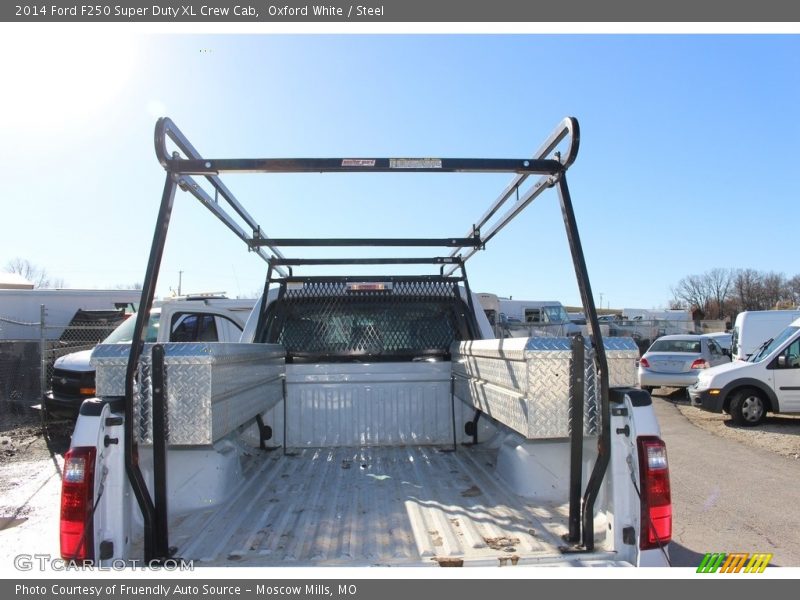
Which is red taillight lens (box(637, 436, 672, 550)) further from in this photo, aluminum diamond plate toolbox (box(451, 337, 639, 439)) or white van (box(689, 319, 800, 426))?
white van (box(689, 319, 800, 426))

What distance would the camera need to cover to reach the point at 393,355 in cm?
478

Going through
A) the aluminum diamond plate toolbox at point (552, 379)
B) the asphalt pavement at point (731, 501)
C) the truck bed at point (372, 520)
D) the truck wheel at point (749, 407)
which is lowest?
the asphalt pavement at point (731, 501)

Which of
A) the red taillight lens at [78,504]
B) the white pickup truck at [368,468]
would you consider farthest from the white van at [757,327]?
the red taillight lens at [78,504]

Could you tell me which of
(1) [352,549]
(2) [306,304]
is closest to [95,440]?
(1) [352,549]

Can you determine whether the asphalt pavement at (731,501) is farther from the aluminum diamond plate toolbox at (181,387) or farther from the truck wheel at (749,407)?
the aluminum diamond plate toolbox at (181,387)

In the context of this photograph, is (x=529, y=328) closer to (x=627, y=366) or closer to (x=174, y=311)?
(x=174, y=311)

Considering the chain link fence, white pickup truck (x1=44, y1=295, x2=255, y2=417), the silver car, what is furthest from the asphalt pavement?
the chain link fence

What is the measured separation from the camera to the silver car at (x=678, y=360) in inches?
626

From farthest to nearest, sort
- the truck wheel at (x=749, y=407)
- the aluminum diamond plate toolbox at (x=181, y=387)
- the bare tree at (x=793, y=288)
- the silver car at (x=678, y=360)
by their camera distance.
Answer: the bare tree at (x=793, y=288) < the silver car at (x=678, y=360) < the truck wheel at (x=749, y=407) < the aluminum diamond plate toolbox at (x=181, y=387)

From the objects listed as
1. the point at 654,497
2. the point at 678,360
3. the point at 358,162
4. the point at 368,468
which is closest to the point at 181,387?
the point at 358,162

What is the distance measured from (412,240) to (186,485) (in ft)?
8.86

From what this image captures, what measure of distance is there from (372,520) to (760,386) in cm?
1154

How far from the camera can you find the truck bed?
2568 mm

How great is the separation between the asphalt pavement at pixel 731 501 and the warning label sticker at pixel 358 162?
399 cm
